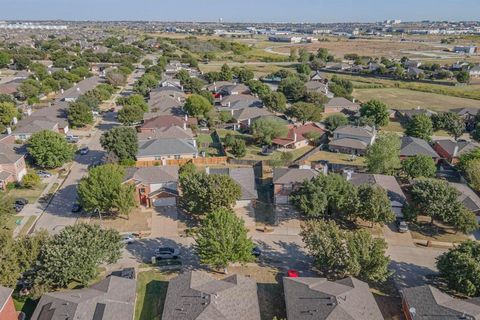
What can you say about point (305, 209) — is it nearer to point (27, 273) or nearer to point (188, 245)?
point (188, 245)

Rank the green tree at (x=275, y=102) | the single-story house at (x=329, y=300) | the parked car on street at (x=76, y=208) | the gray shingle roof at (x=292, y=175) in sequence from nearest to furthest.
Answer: the single-story house at (x=329, y=300) < the parked car on street at (x=76, y=208) < the gray shingle roof at (x=292, y=175) < the green tree at (x=275, y=102)

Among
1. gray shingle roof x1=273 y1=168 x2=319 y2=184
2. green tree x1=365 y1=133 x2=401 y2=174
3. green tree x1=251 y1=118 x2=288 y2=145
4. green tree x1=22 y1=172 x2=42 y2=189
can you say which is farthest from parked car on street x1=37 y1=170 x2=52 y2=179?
green tree x1=365 y1=133 x2=401 y2=174

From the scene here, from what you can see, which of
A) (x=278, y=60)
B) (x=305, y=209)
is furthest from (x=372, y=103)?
(x=278, y=60)

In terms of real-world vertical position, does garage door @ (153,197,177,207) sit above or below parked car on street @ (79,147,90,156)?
below

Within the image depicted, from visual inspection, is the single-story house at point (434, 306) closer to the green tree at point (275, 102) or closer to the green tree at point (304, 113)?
the green tree at point (304, 113)

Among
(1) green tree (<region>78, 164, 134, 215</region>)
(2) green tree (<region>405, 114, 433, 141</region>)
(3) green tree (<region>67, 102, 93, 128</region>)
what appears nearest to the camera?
(1) green tree (<region>78, 164, 134, 215</region>)

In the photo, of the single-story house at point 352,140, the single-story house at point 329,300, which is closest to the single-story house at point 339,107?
the single-story house at point 352,140

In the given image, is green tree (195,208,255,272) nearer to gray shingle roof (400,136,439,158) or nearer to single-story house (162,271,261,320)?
single-story house (162,271,261,320)
